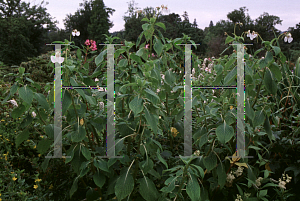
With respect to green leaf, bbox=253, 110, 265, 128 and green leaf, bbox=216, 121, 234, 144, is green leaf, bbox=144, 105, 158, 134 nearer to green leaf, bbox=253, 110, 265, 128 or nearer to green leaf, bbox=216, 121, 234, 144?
green leaf, bbox=216, 121, 234, 144

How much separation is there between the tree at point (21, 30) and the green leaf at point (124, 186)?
23.6 m

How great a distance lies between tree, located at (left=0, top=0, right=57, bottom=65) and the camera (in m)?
22.2

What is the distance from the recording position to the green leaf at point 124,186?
4.66ft

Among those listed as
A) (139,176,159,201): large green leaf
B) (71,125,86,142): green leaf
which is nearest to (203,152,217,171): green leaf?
(139,176,159,201): large green leaf

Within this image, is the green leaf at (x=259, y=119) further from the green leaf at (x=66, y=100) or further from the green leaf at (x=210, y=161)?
the green leaf at (x=66, y=100)

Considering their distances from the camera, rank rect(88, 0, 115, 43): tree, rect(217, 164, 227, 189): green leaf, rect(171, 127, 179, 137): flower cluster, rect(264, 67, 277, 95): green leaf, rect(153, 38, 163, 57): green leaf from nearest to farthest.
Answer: rect(264, 67, 277, 95): green leaf
rect(217, 164, 227, 189): green leaf
rect(153, 38, 163, 57): green leaf
rect(171, 127, 179, 137): flower cluster
rect(88, 0, 115, 43): tree

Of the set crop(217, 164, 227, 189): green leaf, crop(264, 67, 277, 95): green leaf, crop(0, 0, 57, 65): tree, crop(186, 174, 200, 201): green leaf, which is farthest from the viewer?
crop(0, 0, 57, 65): tree

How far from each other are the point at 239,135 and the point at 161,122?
596mm

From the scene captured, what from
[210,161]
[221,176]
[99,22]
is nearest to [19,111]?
[210,161]

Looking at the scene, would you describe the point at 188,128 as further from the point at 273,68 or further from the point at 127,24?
the point at 127,24

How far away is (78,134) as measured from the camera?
149 cm

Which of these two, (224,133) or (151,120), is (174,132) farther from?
(151,120)

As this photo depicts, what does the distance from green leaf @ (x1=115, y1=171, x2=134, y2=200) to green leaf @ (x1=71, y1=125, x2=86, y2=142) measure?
35 centimetres

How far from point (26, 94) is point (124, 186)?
818mm
